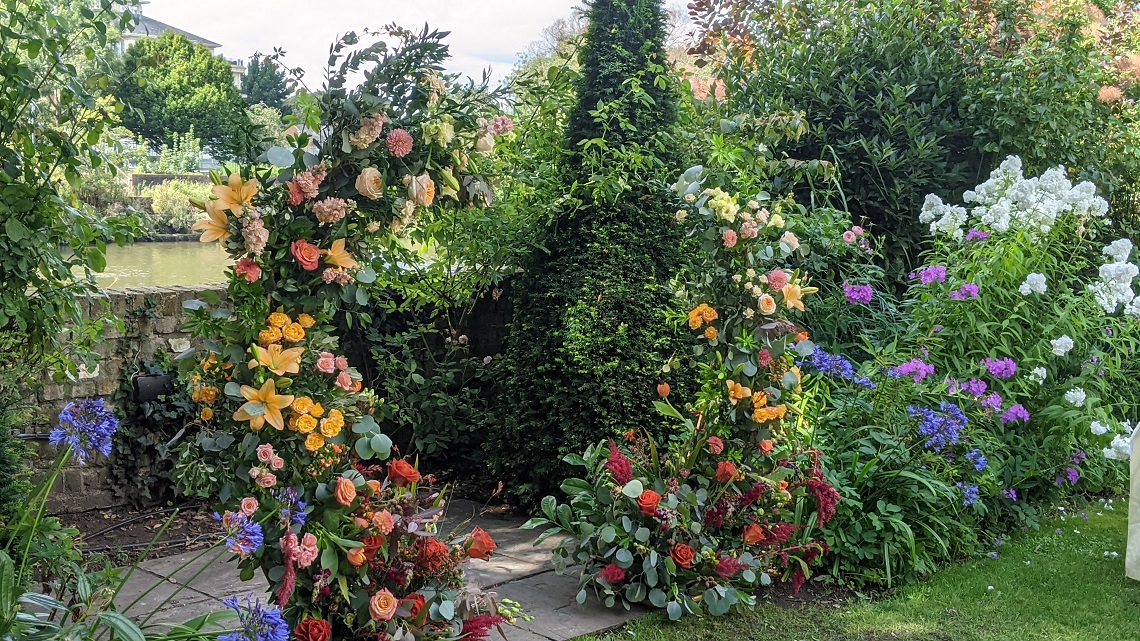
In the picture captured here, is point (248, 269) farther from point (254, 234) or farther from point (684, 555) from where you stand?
point (684, 555)

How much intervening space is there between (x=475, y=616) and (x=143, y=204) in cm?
1878

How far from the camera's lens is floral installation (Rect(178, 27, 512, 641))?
2.44 m

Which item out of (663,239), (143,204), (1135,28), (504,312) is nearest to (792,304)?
(663,239)

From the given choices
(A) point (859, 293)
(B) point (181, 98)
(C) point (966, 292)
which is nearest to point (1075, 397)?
(C) point (966, 292)

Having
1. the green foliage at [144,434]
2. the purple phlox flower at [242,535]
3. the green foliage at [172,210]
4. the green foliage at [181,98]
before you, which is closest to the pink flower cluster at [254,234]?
the purple phlox flower at [242,535]

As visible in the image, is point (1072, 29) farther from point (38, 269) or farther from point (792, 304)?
point (38, 269)

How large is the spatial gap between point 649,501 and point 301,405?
1.27m

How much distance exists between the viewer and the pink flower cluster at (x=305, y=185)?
241 cm

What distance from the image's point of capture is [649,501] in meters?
3.23

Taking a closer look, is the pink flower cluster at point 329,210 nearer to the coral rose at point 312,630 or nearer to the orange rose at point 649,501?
the coral rose at point 312,630

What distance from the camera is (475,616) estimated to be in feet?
9.19

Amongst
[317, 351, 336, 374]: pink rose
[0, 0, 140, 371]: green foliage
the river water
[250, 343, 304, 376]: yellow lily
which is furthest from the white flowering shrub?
the river water

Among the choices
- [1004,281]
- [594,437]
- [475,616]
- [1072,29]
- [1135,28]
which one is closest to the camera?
[475,616]

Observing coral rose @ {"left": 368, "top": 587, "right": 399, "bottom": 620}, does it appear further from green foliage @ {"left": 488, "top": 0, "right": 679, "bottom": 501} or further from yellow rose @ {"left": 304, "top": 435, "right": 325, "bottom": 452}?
green foliage @ {"left": 488, "top": 0, "right": 679, "bottom": 501}
